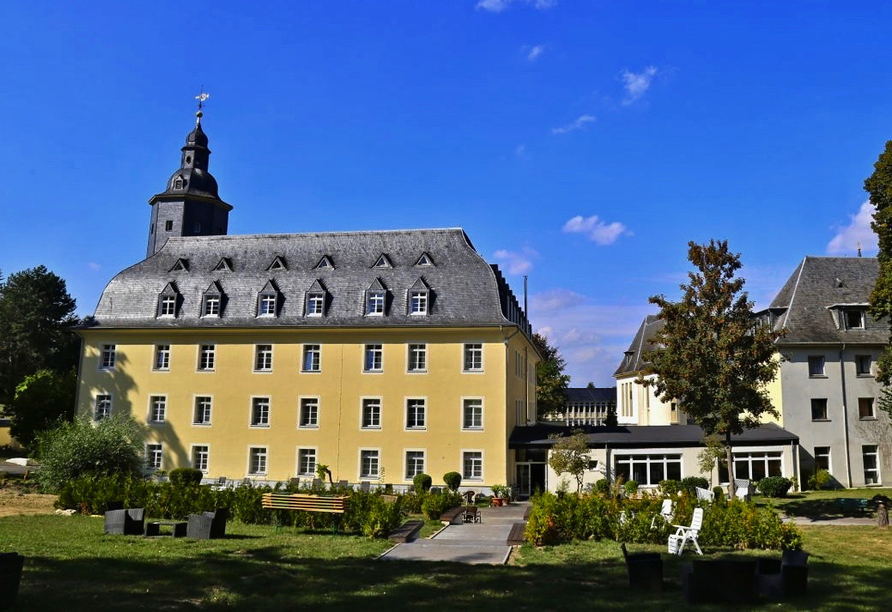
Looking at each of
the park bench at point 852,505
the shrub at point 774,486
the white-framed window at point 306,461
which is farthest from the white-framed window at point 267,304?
the park bench at point 852,505

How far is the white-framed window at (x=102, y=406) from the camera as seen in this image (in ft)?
127

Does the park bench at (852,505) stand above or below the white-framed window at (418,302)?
below

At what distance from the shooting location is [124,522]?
57.2 ft

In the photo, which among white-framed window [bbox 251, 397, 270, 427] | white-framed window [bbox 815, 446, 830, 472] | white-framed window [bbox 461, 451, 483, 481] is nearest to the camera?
white-framed window [bbox 461, 451, 483, 481]

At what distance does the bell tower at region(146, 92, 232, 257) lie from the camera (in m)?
45.9

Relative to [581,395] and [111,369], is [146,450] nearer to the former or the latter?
[111,369]

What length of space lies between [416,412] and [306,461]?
6.22 meters

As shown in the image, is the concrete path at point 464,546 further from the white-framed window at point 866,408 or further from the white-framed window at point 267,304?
the white-framed window at point 866,408

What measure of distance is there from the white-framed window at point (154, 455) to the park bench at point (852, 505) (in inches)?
1254

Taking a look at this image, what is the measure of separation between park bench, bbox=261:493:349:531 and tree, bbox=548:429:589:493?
50.0 ft

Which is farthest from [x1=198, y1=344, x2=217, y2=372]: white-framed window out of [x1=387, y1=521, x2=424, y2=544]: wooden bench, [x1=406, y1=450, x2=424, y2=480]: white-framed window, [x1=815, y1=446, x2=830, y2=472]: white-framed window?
[x1=815, y1=446, x2=830, y2=472]: white-framed window

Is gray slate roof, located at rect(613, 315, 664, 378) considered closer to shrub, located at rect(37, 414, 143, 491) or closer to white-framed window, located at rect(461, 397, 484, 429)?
white-framed window, located at rect(461, 397, 484, 429)

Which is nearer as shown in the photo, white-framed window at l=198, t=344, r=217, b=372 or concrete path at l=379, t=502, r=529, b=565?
concrete path at l=379, t=502, r=529, b=565

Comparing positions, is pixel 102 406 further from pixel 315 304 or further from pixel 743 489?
pixel 743 489
